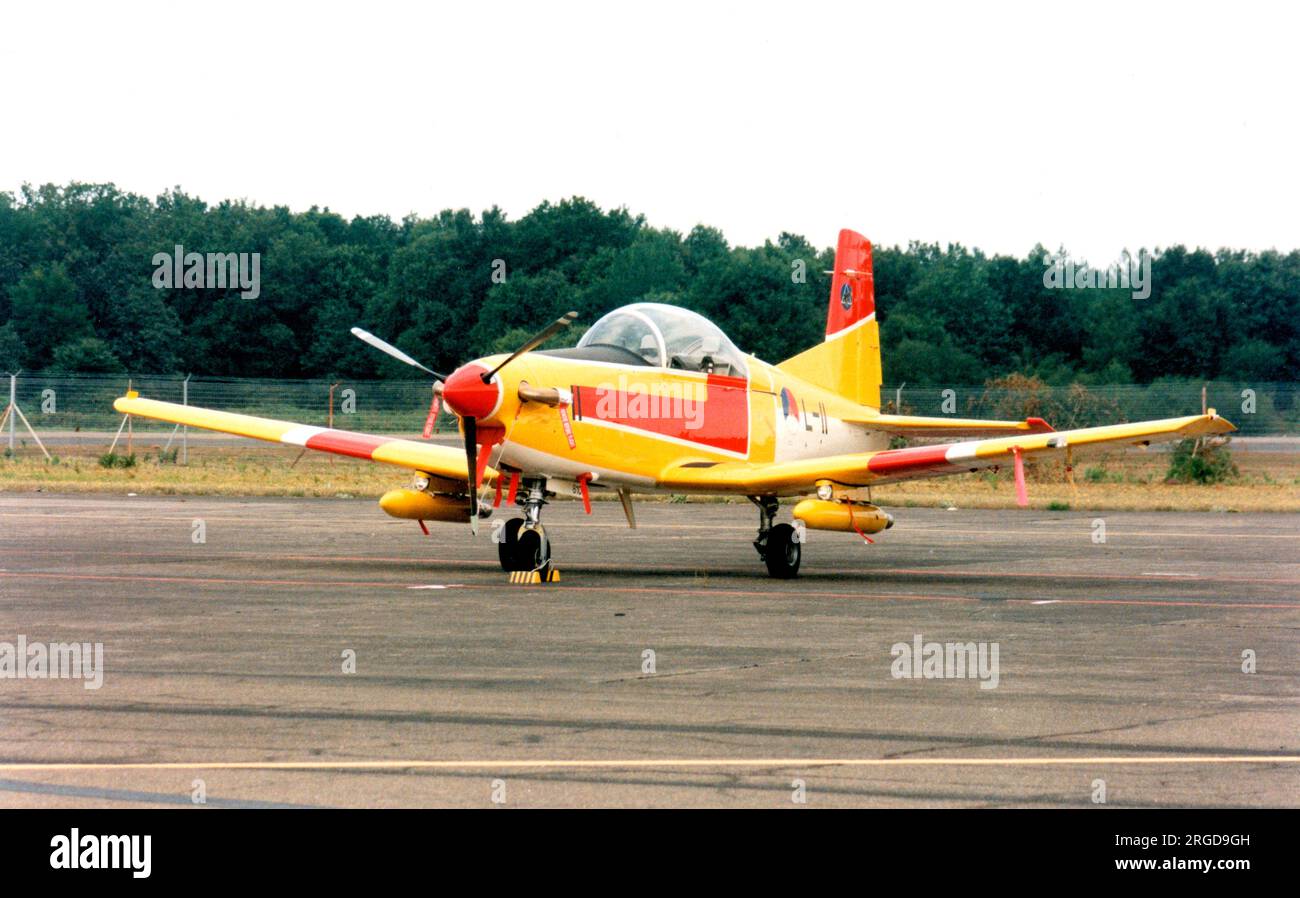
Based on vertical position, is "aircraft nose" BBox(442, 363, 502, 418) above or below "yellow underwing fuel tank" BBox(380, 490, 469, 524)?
above

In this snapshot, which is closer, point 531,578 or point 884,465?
point 531,578

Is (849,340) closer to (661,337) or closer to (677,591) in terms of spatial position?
(661,337)

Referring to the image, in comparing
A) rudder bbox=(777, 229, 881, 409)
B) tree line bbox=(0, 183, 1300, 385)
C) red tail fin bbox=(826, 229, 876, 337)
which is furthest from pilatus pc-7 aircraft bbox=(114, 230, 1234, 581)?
tree line bbox=(0, 183, 1300, 385)

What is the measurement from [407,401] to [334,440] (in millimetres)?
21947

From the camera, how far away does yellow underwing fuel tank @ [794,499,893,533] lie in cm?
1725

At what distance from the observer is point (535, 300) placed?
202ft

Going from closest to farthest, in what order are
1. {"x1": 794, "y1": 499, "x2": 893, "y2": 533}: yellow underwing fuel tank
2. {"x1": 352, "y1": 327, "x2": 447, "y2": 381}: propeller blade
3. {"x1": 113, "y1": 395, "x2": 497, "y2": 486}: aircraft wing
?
{"x1": 352, "y1": 327, "x2": 447, "y2": 381}: propeller blade, {"x1": 794, "y1": 499, "x2": 893, "y2": 533}: yellow underwing fuel tank, {"x1": 113, "y1": 395, "x2": 497, "y2": 486}: aircraft wing

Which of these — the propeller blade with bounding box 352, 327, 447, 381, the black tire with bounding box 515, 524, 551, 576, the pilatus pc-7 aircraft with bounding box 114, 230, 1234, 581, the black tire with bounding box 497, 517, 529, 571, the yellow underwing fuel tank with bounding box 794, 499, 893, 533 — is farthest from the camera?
the yellow underwing fuel tank with bounding box 794, 499, 893, 533

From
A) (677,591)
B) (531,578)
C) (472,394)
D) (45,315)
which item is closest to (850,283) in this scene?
(677,591)

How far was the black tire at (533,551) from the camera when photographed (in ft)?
54.4

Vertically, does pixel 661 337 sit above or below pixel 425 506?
above

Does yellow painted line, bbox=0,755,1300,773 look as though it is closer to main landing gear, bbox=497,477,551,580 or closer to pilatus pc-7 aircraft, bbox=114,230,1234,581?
pilatus pc-7 aircraft, bbox=114,230,1234,581

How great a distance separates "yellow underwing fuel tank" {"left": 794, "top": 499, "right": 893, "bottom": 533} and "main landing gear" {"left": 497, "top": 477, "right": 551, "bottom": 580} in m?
2.80
